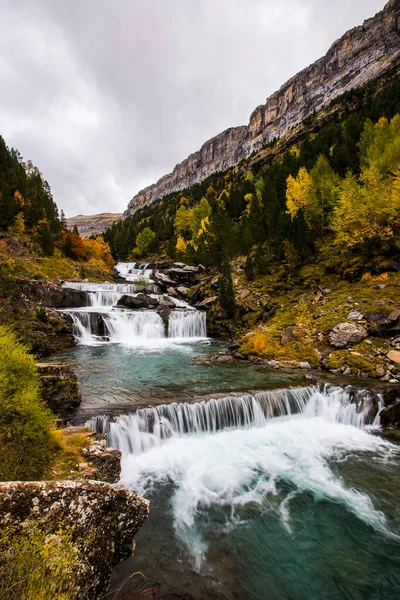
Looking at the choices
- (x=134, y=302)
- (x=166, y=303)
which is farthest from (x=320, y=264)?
(x=134, y=302)

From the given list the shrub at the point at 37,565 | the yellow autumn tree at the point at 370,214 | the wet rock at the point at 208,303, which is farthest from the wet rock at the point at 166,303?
the shrub at the point at 37,565

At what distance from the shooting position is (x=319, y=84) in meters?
96.2

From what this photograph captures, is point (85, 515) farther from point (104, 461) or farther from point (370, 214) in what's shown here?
point (370, 214)

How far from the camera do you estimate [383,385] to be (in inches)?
459

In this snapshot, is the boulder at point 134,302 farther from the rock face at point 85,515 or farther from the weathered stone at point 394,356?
the rock face at point 85,515

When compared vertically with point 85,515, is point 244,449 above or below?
below

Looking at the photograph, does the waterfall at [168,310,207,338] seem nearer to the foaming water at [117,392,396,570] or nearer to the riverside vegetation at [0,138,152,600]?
the foaming water at [117,392,396,570]

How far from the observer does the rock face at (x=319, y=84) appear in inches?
3024

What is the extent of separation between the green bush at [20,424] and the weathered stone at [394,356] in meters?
14.9

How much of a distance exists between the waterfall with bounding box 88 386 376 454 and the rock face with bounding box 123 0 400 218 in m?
96.0

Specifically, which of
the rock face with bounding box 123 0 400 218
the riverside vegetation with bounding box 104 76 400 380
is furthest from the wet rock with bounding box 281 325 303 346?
the rock face with bounding box 123 0 400 218

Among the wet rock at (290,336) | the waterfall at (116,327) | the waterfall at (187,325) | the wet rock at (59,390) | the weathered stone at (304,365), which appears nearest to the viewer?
the wet rock at (59,390)

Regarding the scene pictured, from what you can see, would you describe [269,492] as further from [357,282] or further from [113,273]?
[113,273]

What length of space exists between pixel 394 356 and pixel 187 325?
17.2 m
